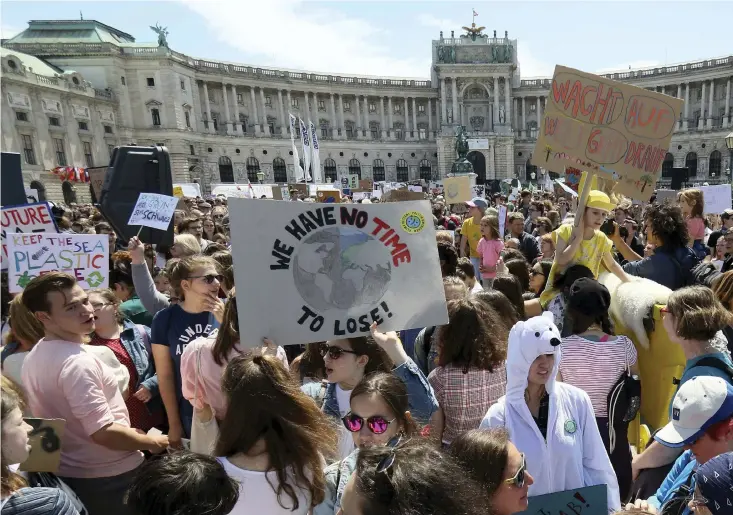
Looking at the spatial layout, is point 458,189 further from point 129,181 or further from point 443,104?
point 443,104

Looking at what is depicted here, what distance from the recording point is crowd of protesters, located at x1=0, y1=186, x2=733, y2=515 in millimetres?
1374

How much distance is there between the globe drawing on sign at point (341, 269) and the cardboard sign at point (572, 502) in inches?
46.9

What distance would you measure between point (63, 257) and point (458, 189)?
8.45m

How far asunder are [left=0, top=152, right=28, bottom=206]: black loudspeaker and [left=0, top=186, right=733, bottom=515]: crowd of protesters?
3245mm

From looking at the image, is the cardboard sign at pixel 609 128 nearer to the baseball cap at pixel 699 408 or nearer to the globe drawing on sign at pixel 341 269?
the globe drawing on sign at pixel 341 269

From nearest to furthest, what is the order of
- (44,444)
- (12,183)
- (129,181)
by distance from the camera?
(44,444) → (12,183) → (129,181)

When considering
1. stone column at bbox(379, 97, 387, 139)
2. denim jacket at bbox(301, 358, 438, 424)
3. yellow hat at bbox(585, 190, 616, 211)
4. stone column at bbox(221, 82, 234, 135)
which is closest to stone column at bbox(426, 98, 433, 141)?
stone column at bbox(379, 97, 387, 139)

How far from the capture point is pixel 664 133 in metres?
4.20

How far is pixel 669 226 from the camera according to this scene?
402cm

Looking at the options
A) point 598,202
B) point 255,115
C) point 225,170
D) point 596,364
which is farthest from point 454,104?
point 596,364

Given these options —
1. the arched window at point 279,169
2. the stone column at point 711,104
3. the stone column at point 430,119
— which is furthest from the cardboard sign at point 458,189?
the stone column at point 711,104

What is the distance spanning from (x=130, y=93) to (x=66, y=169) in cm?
1303

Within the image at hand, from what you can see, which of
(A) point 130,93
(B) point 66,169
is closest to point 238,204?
(B) point 66,169

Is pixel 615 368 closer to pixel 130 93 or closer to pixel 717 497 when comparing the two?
pixel 717 497
